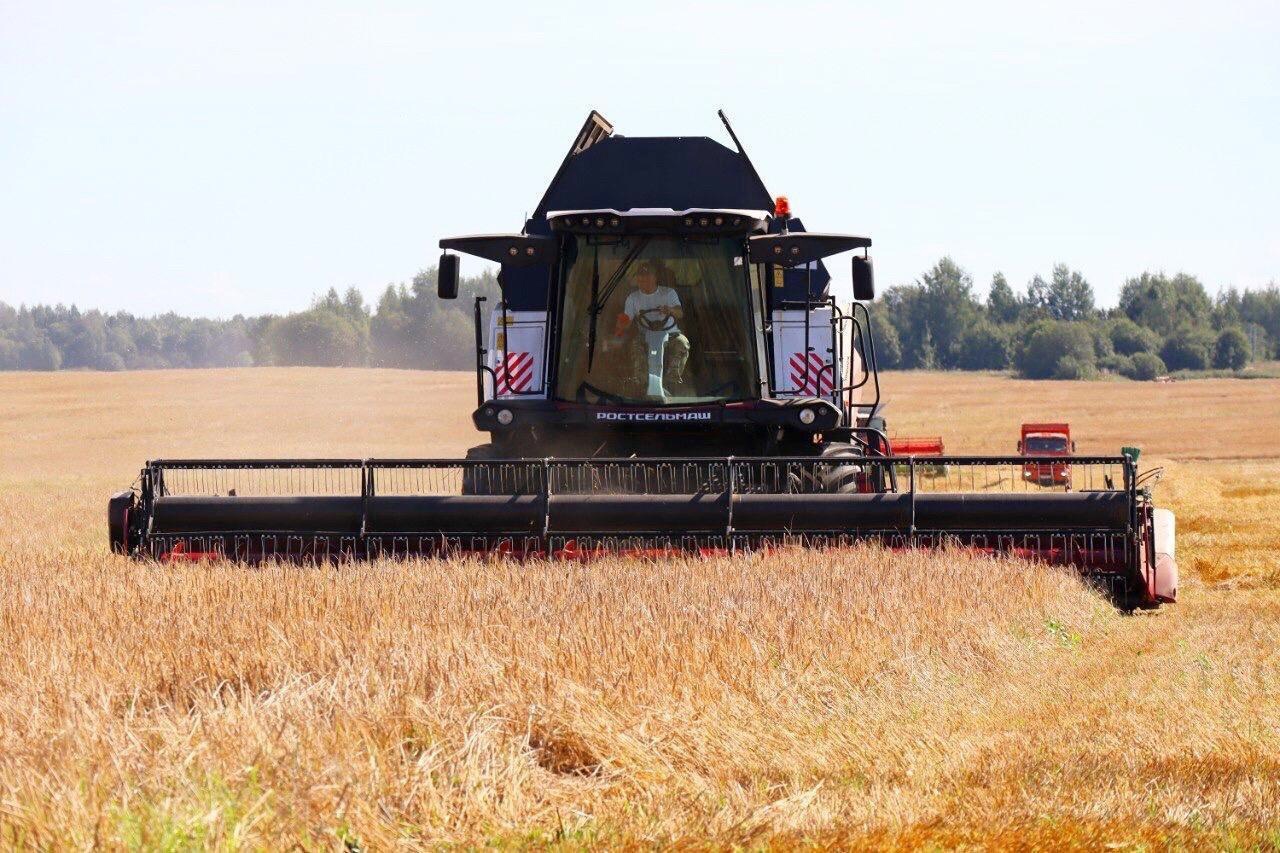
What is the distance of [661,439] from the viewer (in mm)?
10523

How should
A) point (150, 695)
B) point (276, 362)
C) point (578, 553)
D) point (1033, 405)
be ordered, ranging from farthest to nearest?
1. point (276, 362)
2. point (1033, 405)
3. point (578, 553)
4. point (150, 695)

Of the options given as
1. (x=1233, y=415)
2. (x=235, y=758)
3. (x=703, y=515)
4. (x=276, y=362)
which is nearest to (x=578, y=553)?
(x=703, y=515)

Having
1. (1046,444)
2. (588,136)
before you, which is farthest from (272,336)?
(588,136)

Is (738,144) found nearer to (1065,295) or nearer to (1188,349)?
(1188,349)

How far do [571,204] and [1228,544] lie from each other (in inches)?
257

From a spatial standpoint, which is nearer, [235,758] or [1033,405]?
[235,758]

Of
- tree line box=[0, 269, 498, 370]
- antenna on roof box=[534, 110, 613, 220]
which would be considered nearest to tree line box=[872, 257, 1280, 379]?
tree line box=[0, 269, 498, 370]

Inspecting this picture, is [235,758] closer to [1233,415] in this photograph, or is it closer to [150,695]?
[150,695]

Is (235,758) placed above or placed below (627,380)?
below

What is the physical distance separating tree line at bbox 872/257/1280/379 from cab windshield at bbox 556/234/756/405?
244ft

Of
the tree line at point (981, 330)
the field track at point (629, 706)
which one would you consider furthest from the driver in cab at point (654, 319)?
the tree line at point (981, 330)

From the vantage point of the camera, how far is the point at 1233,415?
54.1 m

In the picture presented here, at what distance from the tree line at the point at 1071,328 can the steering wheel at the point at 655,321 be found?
74539 mm

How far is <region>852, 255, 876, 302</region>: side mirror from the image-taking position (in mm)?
10023
